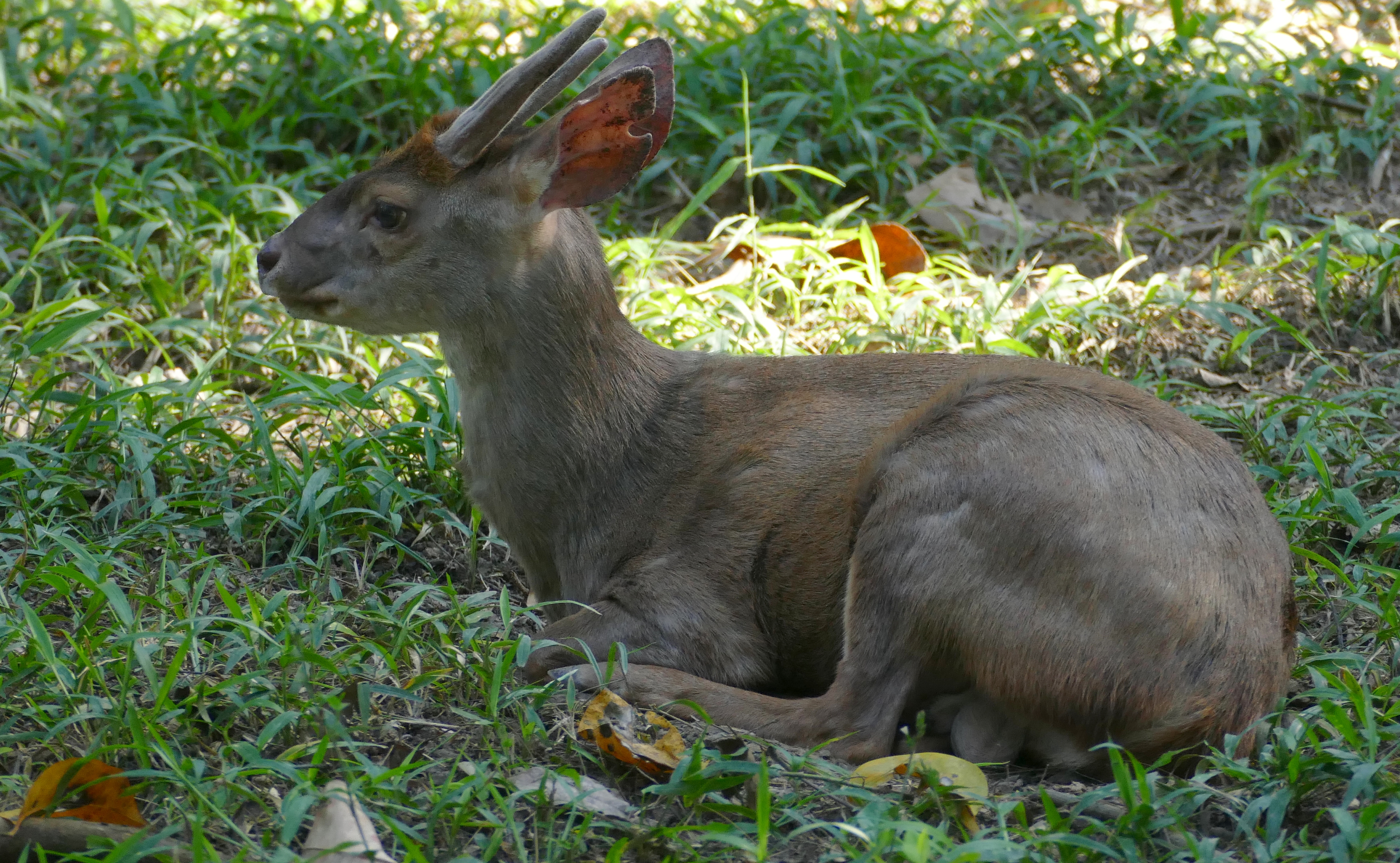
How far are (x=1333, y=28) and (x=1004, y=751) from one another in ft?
19.9

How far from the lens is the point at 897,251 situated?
20.5 ft

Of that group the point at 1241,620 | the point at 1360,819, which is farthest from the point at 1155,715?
the point at 1360,819

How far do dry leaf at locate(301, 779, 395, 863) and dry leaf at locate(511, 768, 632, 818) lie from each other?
335 millimetres

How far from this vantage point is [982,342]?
220 inches

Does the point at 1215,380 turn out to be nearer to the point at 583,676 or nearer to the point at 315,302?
the point at 583,676

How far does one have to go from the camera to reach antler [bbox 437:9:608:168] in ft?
12.9

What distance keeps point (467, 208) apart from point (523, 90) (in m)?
0.40

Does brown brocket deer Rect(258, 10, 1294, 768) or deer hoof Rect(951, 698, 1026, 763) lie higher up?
brown brocket deer Rect(258, 10, 1294, 768)

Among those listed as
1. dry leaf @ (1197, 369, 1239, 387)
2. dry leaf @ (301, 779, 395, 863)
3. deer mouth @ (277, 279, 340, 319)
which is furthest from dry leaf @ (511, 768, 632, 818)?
dry leaf @ (1197, 369, 1239, 387)

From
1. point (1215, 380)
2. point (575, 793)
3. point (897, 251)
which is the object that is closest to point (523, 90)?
point (575, 793)

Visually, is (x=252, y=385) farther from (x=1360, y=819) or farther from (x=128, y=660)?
(x=1360, y=819)

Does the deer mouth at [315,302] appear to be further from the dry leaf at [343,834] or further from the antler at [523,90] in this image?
the dry leaf at [343,834]

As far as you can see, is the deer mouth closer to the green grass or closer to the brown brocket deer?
the brown brocket deer

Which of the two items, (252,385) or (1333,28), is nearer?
(252,385)
